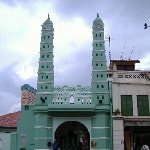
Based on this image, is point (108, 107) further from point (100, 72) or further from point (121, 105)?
point (100, 72)

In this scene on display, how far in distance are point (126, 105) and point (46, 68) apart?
631 centimetres

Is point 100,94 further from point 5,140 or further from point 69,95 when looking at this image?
point 5,140

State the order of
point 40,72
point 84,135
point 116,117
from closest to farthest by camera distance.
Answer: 1. point 116,117
2. point 40,72
3. point 84,135

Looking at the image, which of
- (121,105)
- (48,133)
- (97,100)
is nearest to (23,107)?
(48,133)

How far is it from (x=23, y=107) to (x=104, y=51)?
7.12 m

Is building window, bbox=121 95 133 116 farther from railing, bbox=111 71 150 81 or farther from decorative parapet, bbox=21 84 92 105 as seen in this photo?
decorative parapet, bbox=21 84 92 105

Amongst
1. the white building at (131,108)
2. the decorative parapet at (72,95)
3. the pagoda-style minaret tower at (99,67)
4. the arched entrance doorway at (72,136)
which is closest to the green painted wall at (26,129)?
the decorative parapet at (72,95)

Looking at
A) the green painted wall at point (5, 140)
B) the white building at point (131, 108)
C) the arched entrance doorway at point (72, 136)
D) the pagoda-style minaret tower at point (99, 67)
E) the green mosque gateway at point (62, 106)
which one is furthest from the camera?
the arched entrance doorway at point (72, 136)

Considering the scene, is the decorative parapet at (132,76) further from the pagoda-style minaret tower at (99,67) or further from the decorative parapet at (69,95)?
the decorative parapet at (69,95)

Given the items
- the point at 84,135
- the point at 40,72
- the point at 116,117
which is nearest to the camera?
the point at 116,117

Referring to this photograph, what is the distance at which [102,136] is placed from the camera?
2473 cm

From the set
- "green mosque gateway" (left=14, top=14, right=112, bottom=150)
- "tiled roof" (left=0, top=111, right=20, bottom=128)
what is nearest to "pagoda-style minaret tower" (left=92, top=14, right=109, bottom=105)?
"green mosque gateway" (left=14, top=14, right=112, bottom=150)

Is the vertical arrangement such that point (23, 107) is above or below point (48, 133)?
above

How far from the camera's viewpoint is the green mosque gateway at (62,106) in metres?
25.0
